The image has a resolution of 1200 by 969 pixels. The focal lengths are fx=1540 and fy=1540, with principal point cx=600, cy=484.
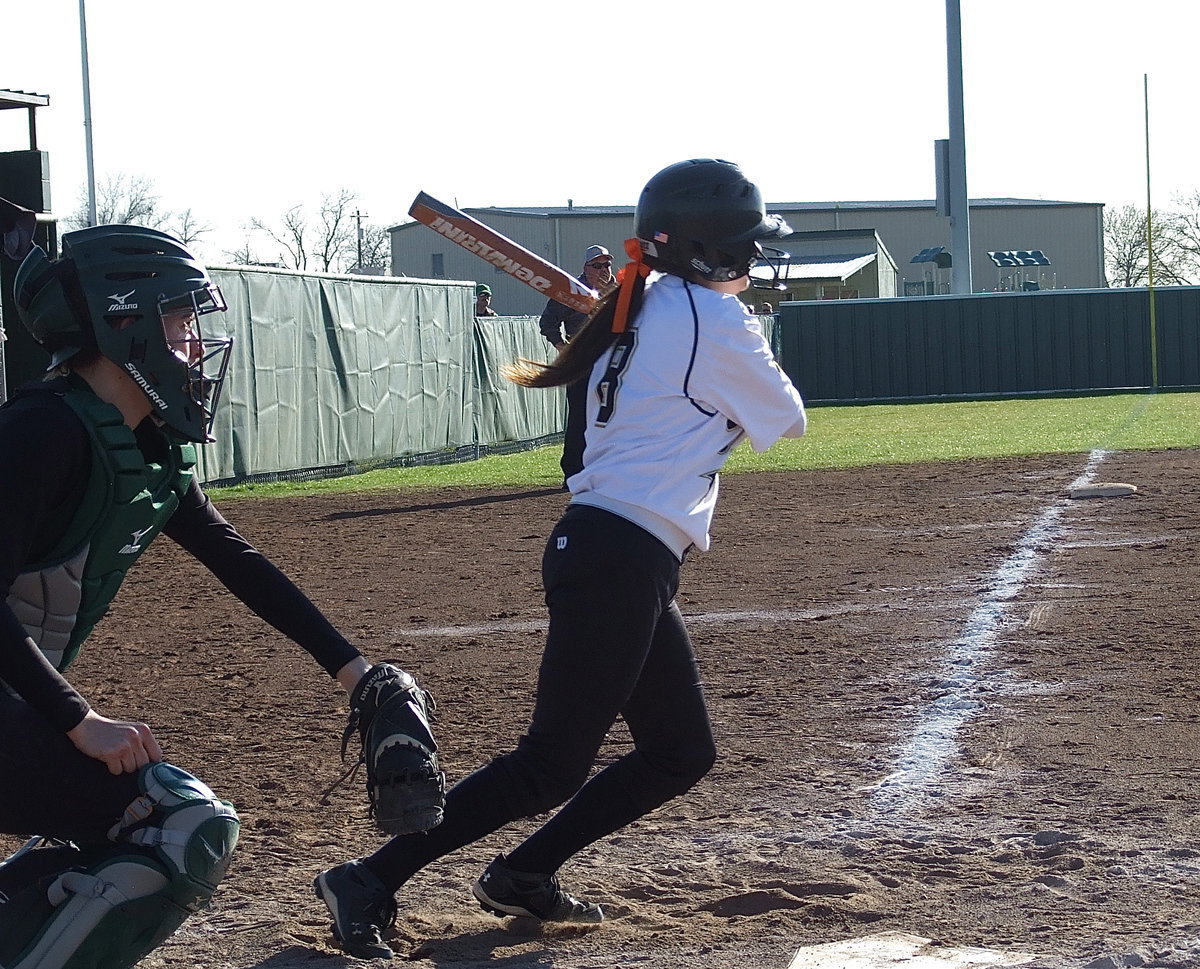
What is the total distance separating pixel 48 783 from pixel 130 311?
0.93m

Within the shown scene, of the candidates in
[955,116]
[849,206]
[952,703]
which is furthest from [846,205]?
[952,703]

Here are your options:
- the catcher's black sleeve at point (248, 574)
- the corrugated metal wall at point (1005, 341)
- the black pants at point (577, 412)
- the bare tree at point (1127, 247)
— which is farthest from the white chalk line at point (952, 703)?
the bare tree at point (1127, 247)

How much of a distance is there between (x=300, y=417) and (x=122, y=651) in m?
9.78

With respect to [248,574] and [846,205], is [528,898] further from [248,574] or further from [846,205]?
[846,205]

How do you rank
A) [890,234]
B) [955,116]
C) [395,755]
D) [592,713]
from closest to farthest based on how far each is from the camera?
1. [395,755]
2. [592,713]
3. [955,116]
4. [890,234]

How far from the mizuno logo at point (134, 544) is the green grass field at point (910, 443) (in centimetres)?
1224

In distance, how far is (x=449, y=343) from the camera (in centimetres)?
2034

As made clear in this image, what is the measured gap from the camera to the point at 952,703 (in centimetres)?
581

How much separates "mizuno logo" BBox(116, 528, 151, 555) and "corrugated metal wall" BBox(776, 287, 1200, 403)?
103 feet

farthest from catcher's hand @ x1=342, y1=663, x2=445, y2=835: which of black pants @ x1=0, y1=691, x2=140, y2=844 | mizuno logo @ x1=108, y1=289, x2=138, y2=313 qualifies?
mizuno logo @ x1=108, y1=289, x2=138, y2=313

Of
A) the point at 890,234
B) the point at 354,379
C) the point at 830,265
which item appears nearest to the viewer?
the point at 354,379

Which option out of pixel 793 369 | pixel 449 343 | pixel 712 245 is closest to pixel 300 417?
pixel 449 343

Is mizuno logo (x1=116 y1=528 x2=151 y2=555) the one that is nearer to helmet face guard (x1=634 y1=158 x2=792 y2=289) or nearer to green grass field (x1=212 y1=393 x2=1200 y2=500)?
helmet face guard (x1=634 y1=158 x2=792 y2=289)

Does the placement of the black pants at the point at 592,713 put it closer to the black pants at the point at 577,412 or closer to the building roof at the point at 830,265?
the black pants at the point at 577,412
